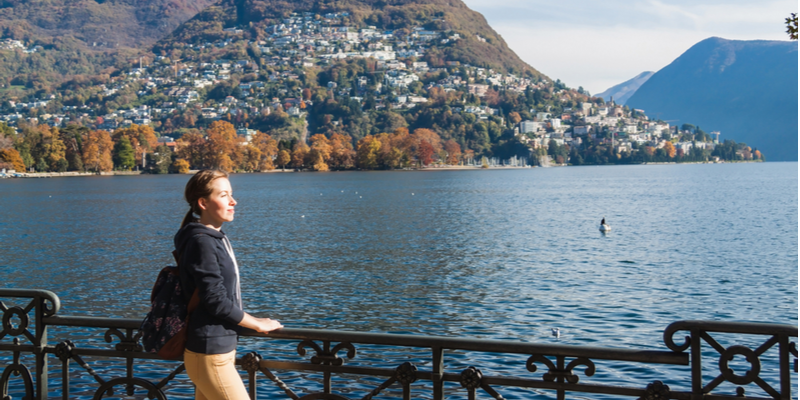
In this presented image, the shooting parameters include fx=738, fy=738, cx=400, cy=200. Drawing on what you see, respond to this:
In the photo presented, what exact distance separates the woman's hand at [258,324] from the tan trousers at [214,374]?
192mm

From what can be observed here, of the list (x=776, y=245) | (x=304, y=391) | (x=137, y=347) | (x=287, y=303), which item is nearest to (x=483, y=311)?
(x=287, y=303)

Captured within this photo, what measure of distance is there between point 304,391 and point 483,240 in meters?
24.1

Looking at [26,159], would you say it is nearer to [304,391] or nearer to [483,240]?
[483,240]

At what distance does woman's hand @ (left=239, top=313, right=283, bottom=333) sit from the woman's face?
1.75ft

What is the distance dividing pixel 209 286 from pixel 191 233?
0.29 meters

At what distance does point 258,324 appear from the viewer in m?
3.95

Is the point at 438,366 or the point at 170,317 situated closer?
the point at 170,317

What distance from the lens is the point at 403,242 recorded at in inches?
1353

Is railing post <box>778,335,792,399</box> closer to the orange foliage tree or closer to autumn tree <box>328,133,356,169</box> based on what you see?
the orange foliage tree

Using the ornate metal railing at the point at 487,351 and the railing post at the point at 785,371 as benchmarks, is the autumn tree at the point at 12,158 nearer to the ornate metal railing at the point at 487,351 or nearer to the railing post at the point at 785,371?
the ornate metal railing at the point at 487,351

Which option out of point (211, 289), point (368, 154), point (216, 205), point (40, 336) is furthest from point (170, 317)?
point (368, 154)

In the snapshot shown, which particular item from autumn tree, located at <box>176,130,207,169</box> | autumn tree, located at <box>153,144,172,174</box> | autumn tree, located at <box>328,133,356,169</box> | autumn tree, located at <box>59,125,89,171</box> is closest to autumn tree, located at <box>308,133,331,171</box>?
autumn tree, located at <box>328,133,356,169</box>

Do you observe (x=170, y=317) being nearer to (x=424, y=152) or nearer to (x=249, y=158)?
(x=249, y=158)

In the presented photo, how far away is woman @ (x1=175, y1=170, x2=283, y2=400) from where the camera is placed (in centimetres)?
372
